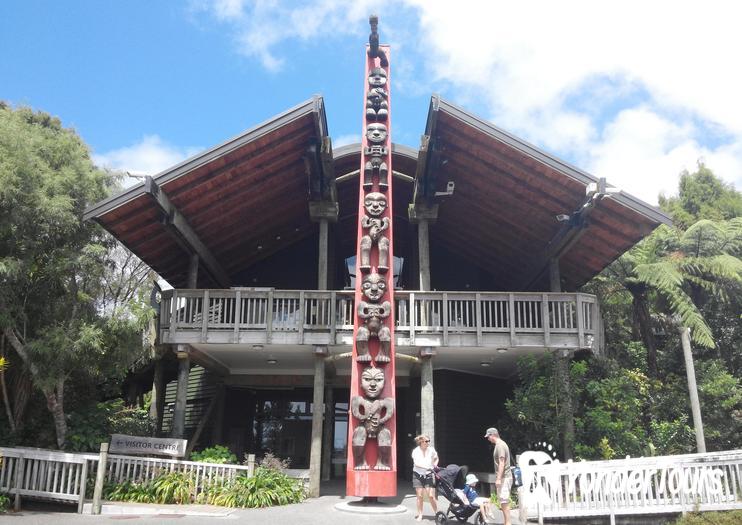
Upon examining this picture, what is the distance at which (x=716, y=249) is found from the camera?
754 inches

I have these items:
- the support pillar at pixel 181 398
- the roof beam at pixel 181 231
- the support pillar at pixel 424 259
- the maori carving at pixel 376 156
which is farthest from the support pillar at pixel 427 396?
the roof beam at pixel 181 231

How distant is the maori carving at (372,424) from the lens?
11336 mm

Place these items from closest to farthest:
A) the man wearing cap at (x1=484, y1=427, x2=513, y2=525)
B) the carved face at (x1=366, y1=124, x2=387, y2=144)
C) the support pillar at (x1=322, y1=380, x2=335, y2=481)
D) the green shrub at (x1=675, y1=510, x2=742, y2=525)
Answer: the green shrub at (x1=675, y1=510, x2=742, y2=525)
the man wearing cap at (x1=484, y1=427, x2=513, y2=525)
the carved face at (x1=366, y1=124, x2=387, y2=144)
the support pillar at (x1=322, y1=380, x2=335, y2=481)

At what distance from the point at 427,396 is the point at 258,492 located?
4126 mm

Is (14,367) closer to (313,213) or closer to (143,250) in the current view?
(143,250)

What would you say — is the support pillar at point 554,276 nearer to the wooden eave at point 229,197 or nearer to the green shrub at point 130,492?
the wooden eave at point 229,197

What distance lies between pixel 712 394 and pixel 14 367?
17.2 m

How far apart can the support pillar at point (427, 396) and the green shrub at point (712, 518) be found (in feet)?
16.7

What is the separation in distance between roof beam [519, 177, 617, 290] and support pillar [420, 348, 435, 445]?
4.03m

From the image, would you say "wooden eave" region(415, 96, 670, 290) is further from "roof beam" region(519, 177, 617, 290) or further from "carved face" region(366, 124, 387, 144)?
"carved face" region(366, 124, 387, 144)

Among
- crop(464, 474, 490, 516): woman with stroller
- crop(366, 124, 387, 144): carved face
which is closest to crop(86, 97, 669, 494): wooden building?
crop(366, 124, 387, 144): carved face

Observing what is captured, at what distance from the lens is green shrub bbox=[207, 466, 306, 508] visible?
39.2 ft

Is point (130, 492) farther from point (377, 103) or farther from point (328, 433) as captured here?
point (377, 103)

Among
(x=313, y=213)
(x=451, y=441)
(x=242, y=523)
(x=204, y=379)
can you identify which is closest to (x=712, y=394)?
(x=451, y=441)
